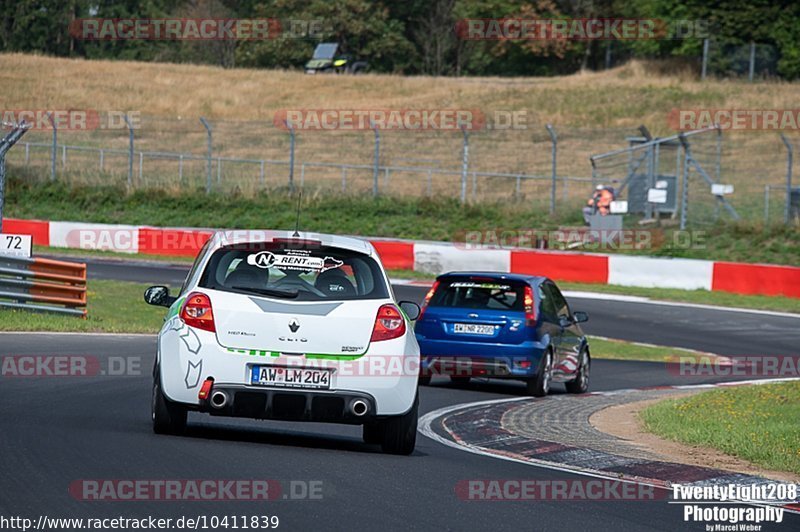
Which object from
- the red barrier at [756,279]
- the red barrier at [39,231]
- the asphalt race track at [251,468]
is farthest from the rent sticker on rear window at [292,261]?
the red barrier at [39,231]

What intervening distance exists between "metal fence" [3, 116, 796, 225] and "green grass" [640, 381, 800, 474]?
21.0 metres

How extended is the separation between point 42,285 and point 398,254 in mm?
14910

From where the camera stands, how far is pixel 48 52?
105 meters

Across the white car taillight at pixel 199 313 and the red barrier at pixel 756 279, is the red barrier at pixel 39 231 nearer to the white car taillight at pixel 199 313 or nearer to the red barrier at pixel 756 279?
the red barrier at pixel 756 279

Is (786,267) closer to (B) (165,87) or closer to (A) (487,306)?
(A) (487,306)

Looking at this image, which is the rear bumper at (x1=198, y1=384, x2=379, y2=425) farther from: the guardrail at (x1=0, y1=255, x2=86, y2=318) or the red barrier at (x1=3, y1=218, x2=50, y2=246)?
the red barrier at (x1=3, y1=218, x2=50, y2=246)

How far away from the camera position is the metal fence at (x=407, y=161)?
41.4m

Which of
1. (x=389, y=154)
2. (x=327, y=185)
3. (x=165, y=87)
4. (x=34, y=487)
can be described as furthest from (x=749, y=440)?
(x=165, y=87)

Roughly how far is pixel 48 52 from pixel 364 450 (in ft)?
328

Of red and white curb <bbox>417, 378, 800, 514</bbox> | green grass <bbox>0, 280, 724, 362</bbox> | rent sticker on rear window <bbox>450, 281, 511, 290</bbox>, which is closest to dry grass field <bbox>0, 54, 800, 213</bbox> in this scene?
green grass <bbox>0, 280, 724, 362</bbox>

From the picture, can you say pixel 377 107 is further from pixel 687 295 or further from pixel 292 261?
pixel 292 261

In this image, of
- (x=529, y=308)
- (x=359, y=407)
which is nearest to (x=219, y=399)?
(x=359, y=407)

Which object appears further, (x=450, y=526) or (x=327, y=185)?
(x=327, y=185)

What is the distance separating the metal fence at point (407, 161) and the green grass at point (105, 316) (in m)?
12.6
